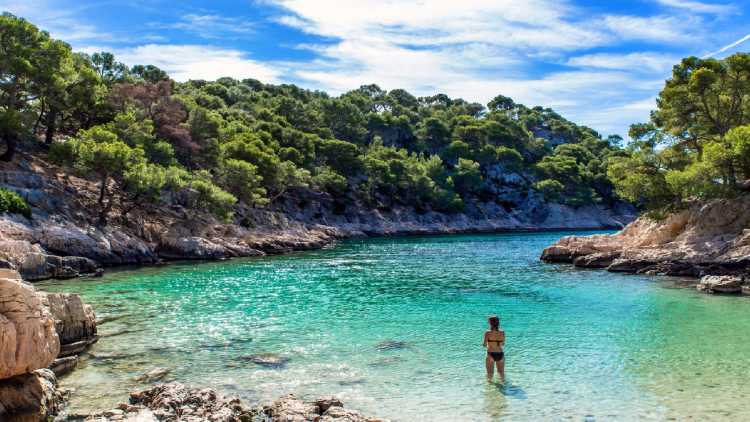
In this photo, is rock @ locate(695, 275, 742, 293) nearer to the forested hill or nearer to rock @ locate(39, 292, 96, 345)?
rock @ locate(39, 292, 96, 345)

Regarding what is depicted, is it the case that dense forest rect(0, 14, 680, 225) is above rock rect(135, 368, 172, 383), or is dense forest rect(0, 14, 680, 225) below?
above

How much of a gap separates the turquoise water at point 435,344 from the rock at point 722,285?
108 centimetres

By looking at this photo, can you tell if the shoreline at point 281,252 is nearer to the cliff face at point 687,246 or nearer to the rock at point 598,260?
the rock at point 598,260

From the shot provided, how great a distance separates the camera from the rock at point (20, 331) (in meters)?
9.34

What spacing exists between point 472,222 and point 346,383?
3565 inches

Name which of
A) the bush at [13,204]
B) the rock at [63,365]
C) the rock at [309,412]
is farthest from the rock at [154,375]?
the bush at [13,204]

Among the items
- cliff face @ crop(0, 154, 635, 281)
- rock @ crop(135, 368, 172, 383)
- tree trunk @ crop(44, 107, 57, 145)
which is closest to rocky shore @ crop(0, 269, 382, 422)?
rock @ crop(135, 368, 172, 383)

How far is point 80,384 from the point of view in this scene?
41.2 feet

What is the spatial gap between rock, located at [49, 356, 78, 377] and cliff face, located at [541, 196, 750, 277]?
104ft

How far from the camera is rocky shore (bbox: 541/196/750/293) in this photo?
99.0 ft

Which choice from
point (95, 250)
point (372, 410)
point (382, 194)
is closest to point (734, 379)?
point (372, 410)

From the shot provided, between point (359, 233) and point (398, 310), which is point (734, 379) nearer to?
point (398, 310)

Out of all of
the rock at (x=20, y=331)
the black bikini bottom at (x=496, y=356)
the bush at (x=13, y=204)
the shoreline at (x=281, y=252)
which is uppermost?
the bush at (x=13, y=204)

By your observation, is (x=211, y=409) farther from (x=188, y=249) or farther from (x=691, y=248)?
(x=188, y=249)
